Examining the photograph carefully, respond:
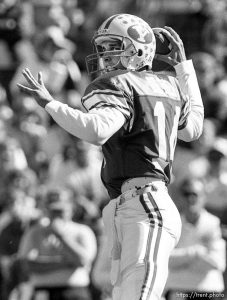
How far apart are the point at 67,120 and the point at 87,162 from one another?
4.10m

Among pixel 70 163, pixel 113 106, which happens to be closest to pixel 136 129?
pixel 113 106

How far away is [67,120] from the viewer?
5121 mm

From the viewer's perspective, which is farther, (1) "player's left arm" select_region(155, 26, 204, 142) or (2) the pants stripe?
(1) "player's left arm" select_region(155, 26, 204, 142)

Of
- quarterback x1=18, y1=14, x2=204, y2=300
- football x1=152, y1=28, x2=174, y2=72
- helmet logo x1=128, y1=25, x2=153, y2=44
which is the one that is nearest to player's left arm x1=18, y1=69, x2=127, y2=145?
quarterback x1=18, y1=14, x2=204, y2=300

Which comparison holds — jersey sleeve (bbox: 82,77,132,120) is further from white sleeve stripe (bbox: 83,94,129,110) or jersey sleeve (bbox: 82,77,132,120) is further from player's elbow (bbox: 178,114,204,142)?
player's elbow (bbox: 178,114,204,142)

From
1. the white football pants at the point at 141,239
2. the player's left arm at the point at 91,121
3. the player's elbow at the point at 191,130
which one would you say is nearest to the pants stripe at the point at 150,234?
the white football pants at the point at 141,239

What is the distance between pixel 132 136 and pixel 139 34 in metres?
0.66

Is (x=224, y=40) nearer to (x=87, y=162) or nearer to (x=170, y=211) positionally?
(x=87, y=162)

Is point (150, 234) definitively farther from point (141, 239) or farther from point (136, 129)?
point (136, 129)

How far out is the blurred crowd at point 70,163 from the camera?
793 centimetres

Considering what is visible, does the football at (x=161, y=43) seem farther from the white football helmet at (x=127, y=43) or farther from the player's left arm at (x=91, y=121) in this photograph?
the player's left arm at (x=91, y=121)

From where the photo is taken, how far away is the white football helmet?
5.54 metres

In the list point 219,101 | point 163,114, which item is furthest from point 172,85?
point 219,101

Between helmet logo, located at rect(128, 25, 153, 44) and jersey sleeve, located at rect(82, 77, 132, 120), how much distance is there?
1.31 ft
